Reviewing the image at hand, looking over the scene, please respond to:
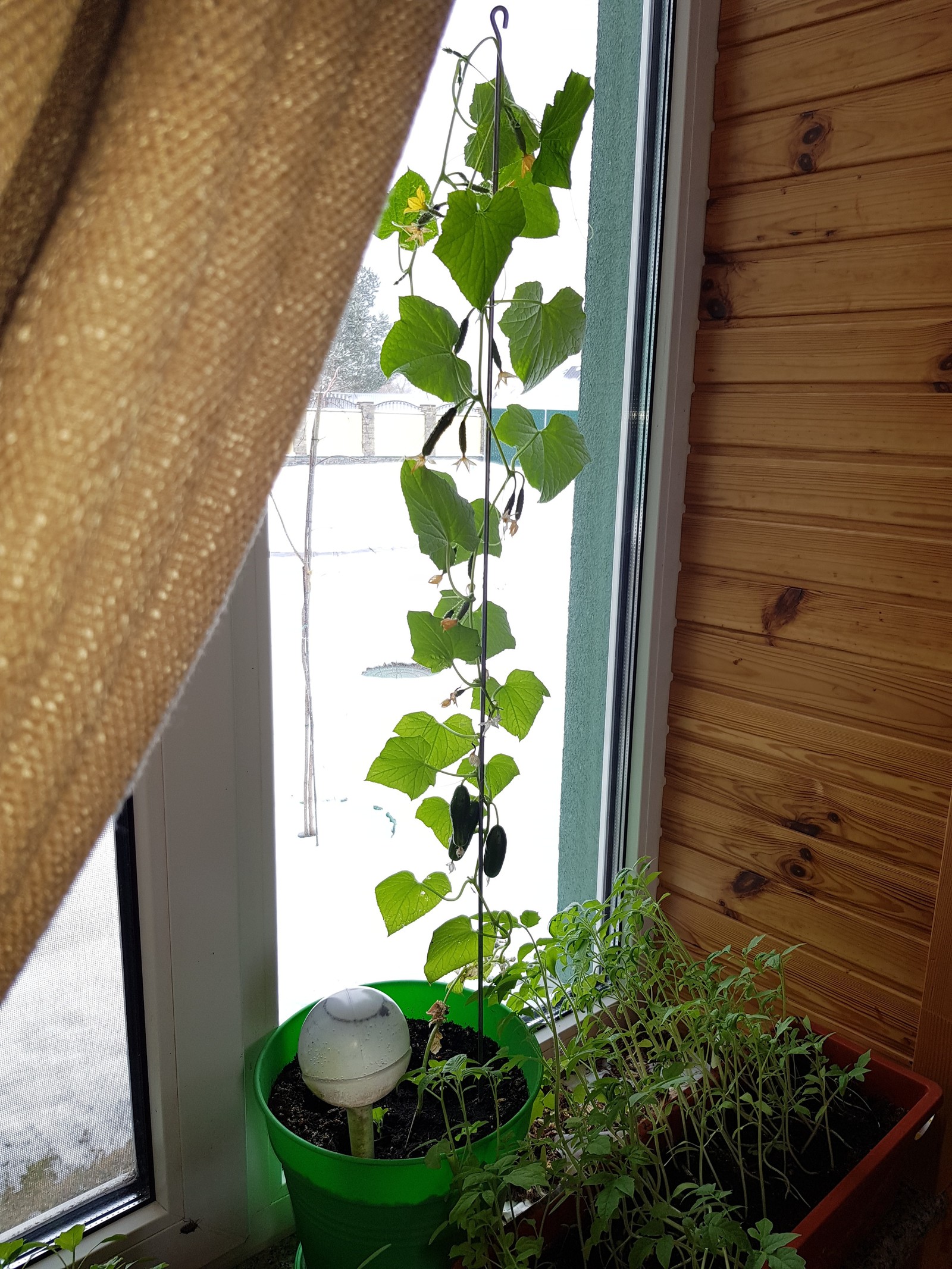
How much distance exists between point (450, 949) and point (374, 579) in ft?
1.40

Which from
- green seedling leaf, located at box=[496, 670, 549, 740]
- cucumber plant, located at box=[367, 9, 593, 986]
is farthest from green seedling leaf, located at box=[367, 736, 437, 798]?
green seedling leaf, located at box=[496, 670, 549, 740]

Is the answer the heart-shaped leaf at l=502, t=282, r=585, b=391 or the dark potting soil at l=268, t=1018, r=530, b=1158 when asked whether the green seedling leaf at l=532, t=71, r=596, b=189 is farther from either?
the dark potting soil at l=268, t=1018, r=530, b=1158

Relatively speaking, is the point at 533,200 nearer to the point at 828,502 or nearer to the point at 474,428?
the point at 474,428

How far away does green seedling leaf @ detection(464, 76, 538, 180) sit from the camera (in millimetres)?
885

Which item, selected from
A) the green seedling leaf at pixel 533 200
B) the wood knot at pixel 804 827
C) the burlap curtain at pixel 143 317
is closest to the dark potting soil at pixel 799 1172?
the wood knot at pixel 804 827

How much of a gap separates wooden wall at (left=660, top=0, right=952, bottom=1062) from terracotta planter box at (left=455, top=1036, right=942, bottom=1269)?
122 mm

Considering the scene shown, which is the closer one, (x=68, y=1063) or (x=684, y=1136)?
(x=68, y=1063)

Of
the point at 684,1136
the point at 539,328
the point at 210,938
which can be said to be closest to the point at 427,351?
the point at 539,328

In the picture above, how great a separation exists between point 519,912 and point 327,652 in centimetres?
52

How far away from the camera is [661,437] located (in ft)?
4.37

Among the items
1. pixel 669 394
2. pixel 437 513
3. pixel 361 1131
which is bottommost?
pixel 361 1131

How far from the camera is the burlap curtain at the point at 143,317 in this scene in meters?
0.26

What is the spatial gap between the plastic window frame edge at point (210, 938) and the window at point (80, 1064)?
2 centimetres

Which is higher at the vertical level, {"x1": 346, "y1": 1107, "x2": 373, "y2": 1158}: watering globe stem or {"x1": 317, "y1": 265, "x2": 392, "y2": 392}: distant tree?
{"x1": 317, "y1": 265, "x2": 392, "y2": 392}: distant tree
